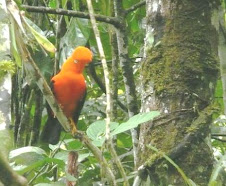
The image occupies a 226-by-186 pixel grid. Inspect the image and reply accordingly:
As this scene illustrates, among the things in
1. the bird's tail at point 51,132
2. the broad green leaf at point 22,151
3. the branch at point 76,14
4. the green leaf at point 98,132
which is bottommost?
the bird's tail at point 51,132

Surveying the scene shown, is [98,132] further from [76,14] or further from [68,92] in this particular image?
[68,92]

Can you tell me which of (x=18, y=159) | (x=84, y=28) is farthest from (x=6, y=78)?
(x=84, y=28)

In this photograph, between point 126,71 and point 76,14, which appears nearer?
point 76,14

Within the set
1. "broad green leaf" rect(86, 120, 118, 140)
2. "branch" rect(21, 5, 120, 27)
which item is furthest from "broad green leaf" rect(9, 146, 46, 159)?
"branch" rect(21, 5, 120, 27)

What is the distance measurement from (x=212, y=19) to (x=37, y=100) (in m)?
1.67

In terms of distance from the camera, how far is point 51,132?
139 inches

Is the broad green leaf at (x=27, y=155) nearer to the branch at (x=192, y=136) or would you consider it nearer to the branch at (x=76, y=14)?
the branch at (x=192, y=136)

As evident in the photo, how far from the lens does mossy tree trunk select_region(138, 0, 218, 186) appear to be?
86.9 inches

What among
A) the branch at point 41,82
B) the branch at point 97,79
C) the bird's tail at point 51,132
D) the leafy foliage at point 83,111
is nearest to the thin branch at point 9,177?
the branch at point 41,82

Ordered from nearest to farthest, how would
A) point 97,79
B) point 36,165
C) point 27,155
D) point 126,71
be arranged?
1. point 36,165
2. point 27,155
3. point 126,71
4. point 97,79

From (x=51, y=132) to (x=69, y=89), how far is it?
339 millimetres

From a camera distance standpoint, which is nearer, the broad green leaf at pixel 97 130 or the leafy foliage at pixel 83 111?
the broad green leaf at pixel 97 130

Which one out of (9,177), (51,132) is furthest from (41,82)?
(51,132)

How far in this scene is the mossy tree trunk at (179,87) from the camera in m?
2.21
